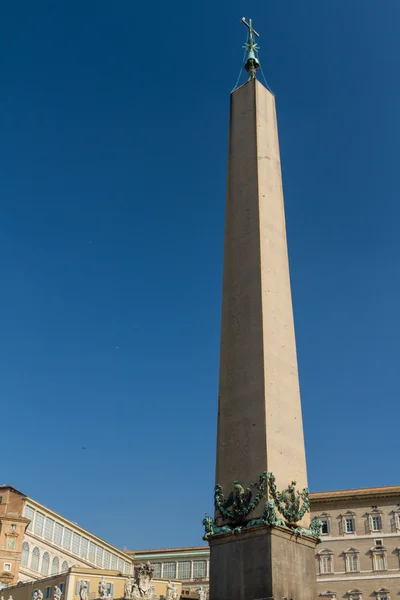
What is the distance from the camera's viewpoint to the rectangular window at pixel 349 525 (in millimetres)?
60531

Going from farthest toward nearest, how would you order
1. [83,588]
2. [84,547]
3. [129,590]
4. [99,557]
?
[99,557], [84,547], [129,590], [83,588]

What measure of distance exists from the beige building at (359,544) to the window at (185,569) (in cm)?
842

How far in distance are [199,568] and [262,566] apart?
63.8 metres

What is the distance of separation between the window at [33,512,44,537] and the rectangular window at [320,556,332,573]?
24285 mm

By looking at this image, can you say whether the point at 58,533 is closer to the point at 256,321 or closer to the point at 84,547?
the point at 84,547

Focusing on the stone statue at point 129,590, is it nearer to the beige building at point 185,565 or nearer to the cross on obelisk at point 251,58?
the beige building at point 185,565

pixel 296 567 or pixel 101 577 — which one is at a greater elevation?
pixel 101 577

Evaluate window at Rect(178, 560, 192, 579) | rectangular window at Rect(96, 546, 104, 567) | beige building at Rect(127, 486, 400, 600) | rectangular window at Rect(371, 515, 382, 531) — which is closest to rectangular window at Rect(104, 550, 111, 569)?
rectangular window at Rect(96, 546, 104, 567)

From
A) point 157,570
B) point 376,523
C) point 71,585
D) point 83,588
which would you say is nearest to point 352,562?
point 376,523

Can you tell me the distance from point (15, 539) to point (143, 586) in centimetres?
1495

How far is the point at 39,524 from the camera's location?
64438 millimetres

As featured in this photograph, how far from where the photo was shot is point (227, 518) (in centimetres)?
1238

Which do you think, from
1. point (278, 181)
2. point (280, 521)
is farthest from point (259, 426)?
point (278, 181)

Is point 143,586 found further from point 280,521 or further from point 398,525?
point 280,521
